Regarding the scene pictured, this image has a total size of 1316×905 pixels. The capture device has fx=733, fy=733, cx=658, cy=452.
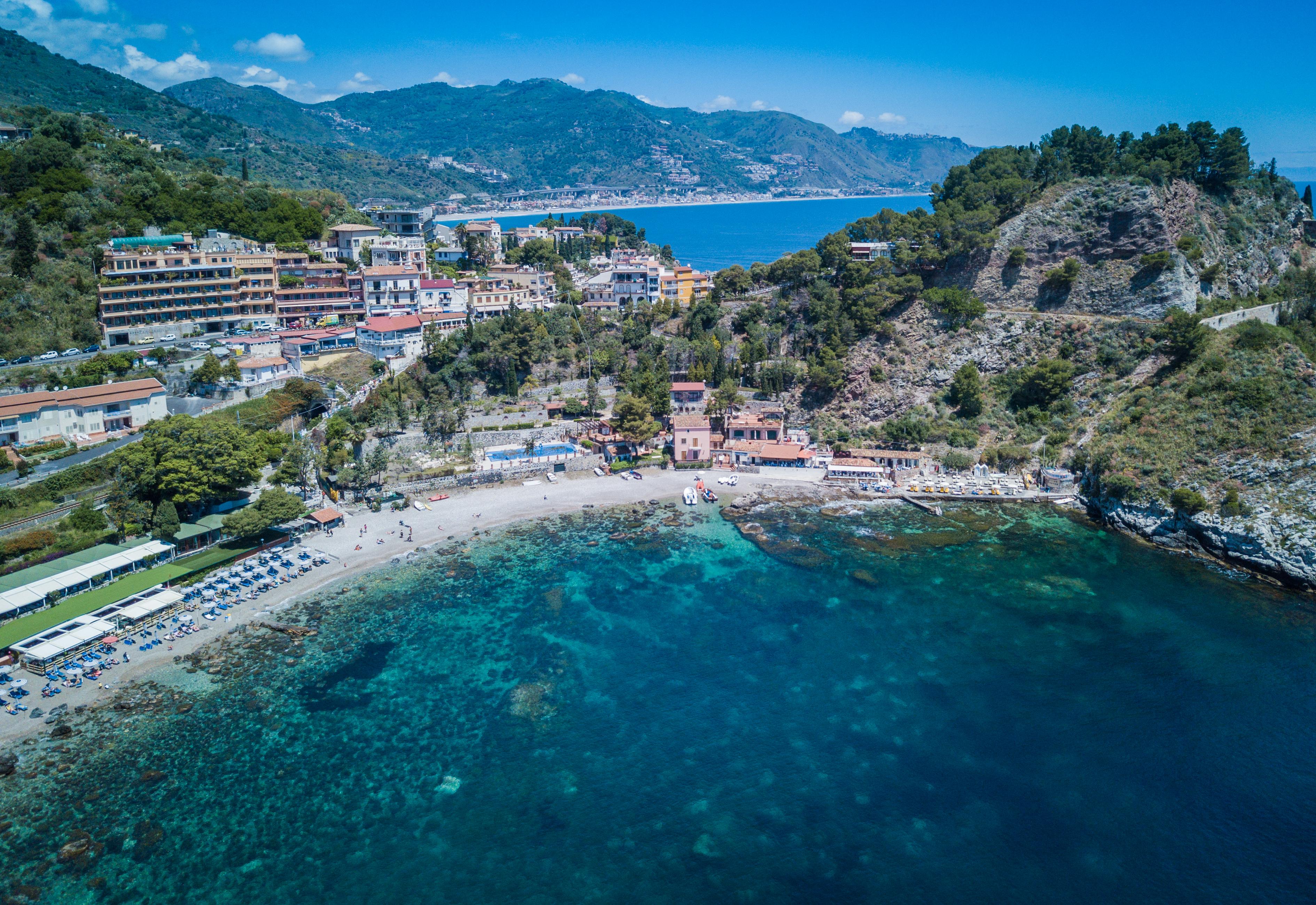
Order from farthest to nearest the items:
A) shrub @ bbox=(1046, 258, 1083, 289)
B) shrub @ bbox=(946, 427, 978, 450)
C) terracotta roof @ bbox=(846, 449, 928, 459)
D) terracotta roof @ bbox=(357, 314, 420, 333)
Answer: terracotta roof @ bbox=(357, 314, 420, 333)
shrub @ bbox=(1046, 258, 1083, 289)
shrub @ bbox=(946, 427, 978, 450)
terracotta roof @ bbox=(846, 449, 928, 459)

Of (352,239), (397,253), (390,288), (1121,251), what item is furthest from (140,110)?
(1121,251)

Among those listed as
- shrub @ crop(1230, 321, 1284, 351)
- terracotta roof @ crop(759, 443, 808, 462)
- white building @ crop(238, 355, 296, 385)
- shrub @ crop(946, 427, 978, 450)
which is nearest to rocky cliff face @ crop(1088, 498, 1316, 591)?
shrub @ crop(946, 427, 978, 450)

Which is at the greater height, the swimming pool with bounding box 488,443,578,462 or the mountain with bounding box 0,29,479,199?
the mountain with bounding box 0,29,479,199

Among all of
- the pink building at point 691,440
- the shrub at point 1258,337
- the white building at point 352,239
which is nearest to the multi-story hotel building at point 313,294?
the white building at point 352,239

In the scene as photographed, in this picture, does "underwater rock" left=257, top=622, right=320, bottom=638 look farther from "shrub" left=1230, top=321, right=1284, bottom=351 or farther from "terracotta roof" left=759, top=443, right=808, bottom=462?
"shrub" left=1230, top=321, right=1284, bottom=351

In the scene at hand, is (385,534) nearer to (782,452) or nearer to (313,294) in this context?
(782,452)

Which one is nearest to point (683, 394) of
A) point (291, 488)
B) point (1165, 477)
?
point (291, 488)

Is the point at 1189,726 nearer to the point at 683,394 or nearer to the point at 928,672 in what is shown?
the point at 928,672
